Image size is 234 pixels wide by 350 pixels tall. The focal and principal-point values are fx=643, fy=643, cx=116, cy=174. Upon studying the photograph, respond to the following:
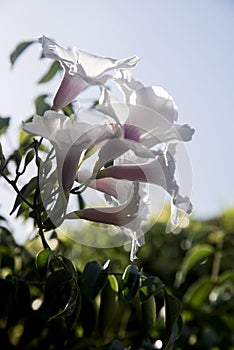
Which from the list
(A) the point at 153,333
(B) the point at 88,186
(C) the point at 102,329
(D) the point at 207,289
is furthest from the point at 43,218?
(D) the point at 207,289

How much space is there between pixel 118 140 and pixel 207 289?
72 cm

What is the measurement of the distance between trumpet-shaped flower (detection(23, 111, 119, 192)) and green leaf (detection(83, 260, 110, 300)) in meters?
0.15

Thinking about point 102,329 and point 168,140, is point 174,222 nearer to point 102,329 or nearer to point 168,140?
point 168,140

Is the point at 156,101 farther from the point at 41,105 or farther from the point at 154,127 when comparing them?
the point at 41,105

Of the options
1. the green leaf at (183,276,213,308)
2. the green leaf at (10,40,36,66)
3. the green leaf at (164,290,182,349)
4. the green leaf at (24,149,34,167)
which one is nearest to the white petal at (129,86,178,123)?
the green leaf at (24,149,34,167)

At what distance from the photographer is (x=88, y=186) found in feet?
2.06

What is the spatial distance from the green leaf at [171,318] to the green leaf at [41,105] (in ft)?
0.94

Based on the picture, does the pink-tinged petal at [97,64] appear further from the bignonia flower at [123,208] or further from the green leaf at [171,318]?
the green leaf at [171,318]

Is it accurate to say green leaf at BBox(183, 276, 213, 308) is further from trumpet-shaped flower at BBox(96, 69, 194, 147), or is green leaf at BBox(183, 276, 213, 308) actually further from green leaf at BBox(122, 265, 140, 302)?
trumpet-shaped flower at BBox(96, 69, 194, 147)

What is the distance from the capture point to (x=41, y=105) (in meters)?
0.84

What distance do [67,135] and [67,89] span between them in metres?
0.08

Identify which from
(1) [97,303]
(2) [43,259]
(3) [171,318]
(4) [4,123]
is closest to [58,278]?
(2) [43,259]

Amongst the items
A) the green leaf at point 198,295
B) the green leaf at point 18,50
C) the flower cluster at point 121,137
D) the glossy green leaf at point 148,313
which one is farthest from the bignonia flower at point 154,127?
the green leaf at point 198,295

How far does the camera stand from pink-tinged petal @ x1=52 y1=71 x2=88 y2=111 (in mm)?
630
